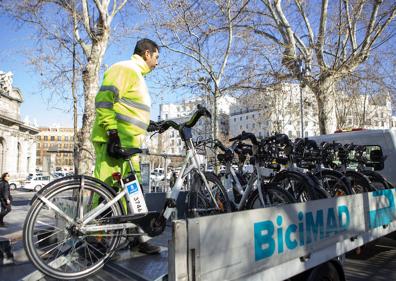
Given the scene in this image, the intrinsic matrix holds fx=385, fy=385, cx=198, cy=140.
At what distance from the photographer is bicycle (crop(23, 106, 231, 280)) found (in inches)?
108

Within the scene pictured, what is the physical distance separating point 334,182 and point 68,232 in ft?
12.5

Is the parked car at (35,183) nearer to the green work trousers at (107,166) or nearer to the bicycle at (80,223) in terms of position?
the green work trousers at (107,166)

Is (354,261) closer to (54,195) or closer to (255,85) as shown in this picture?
(54,195)

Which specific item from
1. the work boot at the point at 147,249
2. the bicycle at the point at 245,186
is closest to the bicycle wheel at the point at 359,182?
the bicycle at the point at 245,186

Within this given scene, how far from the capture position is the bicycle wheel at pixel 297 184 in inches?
169

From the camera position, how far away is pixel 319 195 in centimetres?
423

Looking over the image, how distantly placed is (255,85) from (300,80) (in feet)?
8.96

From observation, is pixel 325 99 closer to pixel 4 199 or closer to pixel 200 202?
pixel 200 202

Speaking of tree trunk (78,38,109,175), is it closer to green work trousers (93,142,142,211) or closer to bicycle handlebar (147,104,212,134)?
bicycle handlebar (147,104,212,134)

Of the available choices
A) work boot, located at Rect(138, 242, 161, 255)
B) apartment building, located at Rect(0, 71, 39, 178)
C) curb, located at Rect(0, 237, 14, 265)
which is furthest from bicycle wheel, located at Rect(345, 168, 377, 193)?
apartment building, located at Rect(0, 71, 39, 178)

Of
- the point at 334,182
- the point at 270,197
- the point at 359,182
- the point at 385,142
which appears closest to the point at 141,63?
the point at 270,197

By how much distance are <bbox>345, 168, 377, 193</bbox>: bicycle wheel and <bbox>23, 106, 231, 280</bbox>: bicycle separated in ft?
11.5

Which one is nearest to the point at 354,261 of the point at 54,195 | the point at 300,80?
the point at 54,195

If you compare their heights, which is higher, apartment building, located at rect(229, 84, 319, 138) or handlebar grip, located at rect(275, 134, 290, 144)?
apartment building, located at rect(229, 84, 319, 138)
